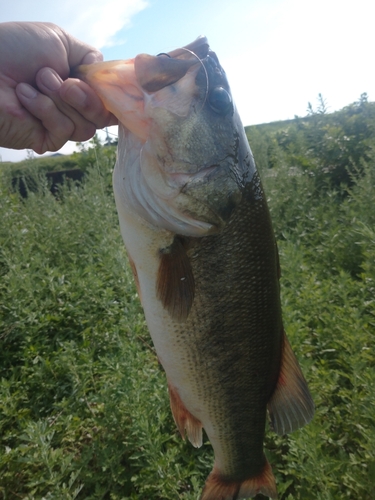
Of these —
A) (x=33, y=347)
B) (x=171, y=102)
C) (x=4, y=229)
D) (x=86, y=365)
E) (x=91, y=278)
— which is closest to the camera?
(x=171, y=102)

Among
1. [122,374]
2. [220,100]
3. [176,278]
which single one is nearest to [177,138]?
[220,100]

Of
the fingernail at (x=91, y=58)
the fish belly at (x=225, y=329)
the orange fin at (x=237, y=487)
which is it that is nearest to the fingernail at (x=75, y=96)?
the fingernail at (x=91, y=58)

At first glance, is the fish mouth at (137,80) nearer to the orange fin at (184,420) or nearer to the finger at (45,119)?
the finger at (45,119)

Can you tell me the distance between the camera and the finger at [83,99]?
1466 mm

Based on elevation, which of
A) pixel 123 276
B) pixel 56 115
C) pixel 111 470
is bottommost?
pixel 111 470

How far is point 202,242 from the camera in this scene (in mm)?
1400

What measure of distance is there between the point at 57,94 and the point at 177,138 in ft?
1.82

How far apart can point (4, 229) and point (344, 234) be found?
12.9 feet

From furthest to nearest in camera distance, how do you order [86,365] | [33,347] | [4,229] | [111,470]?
[4,229]
[33,347]
[86,365]
[111,470]

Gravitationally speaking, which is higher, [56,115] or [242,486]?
[56,115]

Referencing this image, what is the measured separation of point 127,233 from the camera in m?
1.43

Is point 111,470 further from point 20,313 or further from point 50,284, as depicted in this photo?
point 50,284

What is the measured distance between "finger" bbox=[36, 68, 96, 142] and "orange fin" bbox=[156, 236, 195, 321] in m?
0.68

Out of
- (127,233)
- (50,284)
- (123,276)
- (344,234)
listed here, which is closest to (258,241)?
(127,233)
